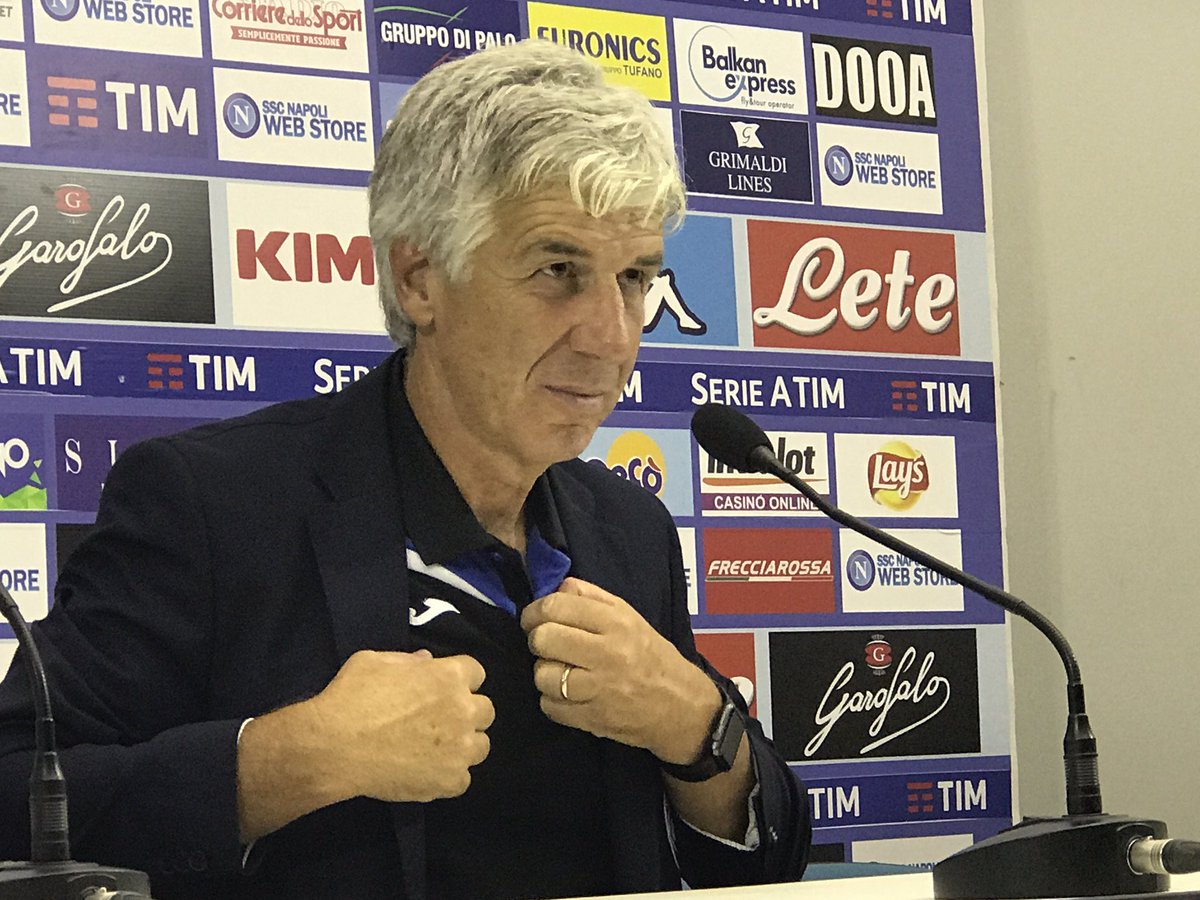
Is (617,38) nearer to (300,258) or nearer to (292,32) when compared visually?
(292,32)

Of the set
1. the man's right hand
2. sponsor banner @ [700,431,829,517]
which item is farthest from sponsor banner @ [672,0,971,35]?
the man's right hand

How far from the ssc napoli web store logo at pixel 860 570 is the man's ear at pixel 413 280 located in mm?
1462

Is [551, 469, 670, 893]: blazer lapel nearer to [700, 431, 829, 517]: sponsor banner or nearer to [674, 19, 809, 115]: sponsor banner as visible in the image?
[700, 431, 829, 517]: sponsor banner

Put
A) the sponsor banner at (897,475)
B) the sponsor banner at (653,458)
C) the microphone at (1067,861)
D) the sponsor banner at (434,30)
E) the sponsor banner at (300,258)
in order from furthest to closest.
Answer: the sponsor banner at (897,475) → the sponsor banner at (653,458) → the sponsor banner at (434,30) → the sponsor banner at (300,258) → the microphone at (1067,861)

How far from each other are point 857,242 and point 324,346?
108 centimetres

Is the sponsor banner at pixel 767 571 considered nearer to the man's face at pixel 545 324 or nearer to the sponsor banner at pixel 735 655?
the sponsor banner at pixel 735 655

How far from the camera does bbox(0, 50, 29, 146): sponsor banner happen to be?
2502 millimetres

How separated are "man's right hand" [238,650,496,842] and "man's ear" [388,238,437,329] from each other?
47cm

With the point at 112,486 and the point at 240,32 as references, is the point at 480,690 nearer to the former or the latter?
the point at 112,486

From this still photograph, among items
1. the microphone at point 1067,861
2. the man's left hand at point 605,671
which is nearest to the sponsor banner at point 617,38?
the man's left hand at point 605,671

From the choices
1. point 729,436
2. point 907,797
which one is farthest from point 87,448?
point 907,797

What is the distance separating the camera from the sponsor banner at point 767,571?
9.87 ft

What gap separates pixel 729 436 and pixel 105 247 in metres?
1.25

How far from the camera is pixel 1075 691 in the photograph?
1.52 m
